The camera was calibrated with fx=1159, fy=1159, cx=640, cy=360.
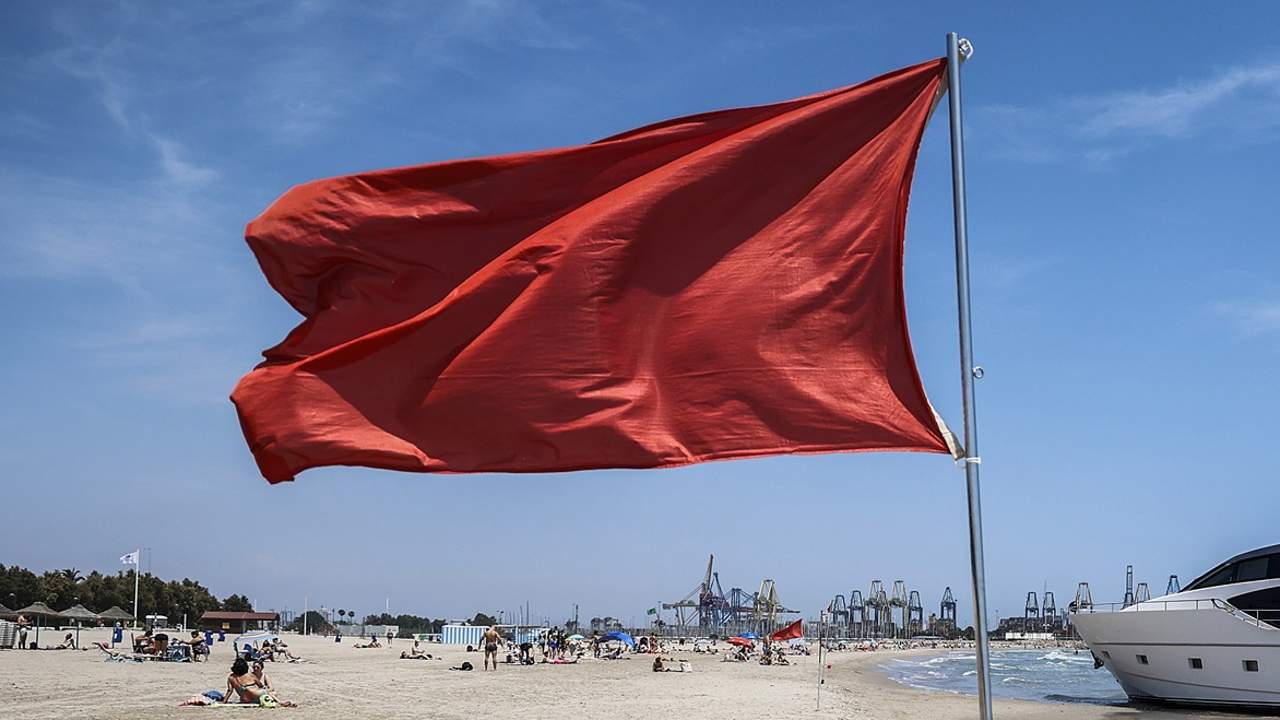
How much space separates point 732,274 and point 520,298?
126cm

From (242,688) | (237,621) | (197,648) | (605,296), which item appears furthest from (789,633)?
(237,621)

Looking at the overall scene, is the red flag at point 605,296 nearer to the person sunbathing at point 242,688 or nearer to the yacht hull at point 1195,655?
the person sunbathing at point 242,688

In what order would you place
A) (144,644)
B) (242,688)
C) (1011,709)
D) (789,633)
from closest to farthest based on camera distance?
(242,688) < (1011,709) < (144,644) < (789,633)

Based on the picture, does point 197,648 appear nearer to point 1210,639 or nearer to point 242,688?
point 242,688

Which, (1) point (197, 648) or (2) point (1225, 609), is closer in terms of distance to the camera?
(2) point (1225, 609)

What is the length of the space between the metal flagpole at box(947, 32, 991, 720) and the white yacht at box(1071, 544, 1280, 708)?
91.2 feet

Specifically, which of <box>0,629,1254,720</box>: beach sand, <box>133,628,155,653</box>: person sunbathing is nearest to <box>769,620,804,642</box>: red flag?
<box>0,629,1254,720</box>: beach sand

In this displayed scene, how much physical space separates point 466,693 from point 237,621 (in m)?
77.9

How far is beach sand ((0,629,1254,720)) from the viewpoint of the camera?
23.0 m

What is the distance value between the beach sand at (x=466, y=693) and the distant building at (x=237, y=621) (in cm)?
4717

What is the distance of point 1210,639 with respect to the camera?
2962cm

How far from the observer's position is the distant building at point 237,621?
92.0 metres

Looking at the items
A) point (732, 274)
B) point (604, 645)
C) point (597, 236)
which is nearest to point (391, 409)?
point (597, 236)

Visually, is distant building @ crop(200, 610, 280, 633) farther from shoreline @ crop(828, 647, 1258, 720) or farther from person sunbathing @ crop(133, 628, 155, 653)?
shoreline @ crop(828, 647, 1258, 720)
